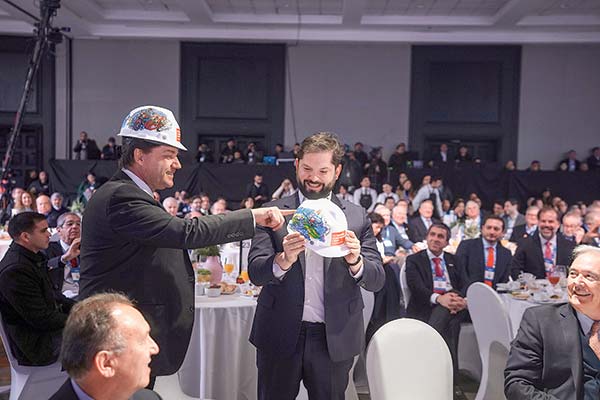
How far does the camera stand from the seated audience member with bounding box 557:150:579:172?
13.7 m

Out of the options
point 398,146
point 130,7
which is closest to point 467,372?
point 398,146

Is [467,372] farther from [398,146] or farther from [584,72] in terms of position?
[584,72]

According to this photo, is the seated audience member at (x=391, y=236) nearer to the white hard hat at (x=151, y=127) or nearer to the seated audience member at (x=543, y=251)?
the seated audience member at (x=543, y=251)

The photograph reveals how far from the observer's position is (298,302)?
6.91 feet

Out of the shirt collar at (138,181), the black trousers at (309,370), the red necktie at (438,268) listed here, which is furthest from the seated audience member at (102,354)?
the red necktie at (438,268)

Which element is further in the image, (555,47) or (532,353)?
(555,47)

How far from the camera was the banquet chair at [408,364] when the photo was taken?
2240 mm

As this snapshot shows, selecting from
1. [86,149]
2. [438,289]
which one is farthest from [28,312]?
[86,149]

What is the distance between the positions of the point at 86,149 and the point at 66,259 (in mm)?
10560

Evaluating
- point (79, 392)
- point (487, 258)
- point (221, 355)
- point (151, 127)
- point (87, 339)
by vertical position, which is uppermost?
point (151, 127)

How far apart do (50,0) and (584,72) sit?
12.2 meters

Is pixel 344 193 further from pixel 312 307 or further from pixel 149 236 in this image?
pixel 149 236

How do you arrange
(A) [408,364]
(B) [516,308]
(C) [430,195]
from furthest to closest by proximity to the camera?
1. (C) [430,195]
2. (B) [516,308]
3. (A) [408,364]

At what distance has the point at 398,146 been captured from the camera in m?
14.0
